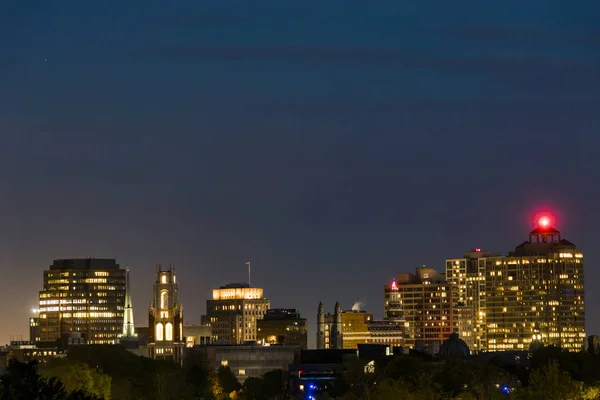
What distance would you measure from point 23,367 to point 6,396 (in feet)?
14.9

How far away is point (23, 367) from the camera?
402 ft

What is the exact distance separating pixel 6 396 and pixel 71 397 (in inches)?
193

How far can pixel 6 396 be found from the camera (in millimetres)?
118312

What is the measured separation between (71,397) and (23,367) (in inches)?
290

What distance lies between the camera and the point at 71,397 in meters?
117
